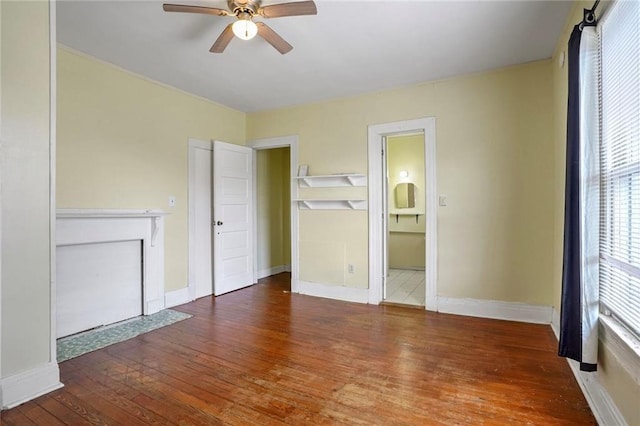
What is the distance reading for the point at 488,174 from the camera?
3385 millimetres

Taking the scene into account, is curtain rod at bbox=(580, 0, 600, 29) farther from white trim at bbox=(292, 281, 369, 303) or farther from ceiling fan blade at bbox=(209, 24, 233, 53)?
white trim at bbox=(292, 281, 369, 303)

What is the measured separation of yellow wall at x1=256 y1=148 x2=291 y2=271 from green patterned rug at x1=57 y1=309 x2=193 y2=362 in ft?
6.83

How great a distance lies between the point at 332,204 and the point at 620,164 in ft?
9.69

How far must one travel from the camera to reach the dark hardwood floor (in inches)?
71.0

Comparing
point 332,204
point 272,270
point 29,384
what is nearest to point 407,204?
point 332,204

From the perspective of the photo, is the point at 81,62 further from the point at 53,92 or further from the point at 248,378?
the point at 248,378

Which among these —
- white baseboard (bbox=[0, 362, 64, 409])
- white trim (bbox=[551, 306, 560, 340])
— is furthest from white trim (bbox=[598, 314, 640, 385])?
white baseboard (bbox=[0, 362, 64, 409])

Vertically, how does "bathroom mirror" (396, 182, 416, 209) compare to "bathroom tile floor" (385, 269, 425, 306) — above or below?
above

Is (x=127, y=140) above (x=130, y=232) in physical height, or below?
above

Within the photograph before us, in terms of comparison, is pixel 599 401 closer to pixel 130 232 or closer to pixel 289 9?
pixel 289 9

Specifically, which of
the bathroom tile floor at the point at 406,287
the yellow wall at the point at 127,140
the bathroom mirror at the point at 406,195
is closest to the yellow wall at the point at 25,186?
the yellow wall at the point at 127,140

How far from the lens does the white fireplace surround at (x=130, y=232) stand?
2812mm

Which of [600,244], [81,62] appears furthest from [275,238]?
[600,244]

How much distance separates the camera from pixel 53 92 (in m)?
2.11
